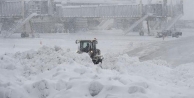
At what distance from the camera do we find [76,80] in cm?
1345

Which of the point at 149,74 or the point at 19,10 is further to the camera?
the point at 19,10

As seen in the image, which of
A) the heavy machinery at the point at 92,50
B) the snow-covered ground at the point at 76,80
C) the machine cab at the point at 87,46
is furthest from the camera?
the machine cab at the point at 87,46

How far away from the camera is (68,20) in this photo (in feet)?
297

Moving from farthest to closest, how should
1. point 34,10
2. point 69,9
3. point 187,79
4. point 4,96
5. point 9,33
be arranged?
point 69,9 → point 34,10 → point 9,33 → point 187,79 → point 4,96

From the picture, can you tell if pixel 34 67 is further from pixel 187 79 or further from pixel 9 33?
pixel 9 33

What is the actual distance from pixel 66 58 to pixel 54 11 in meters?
62.4

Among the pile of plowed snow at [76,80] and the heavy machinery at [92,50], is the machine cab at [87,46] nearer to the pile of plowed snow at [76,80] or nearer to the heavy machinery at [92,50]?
the heavy machinery at [92,50]

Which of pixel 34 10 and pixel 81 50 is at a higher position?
pixel 34 10

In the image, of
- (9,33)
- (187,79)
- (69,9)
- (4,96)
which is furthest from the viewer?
(69,9)

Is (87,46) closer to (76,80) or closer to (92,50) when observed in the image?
(92,50)

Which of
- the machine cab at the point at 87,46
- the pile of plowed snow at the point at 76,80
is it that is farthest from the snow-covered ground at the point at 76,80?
the machine cab at the point at 87,46

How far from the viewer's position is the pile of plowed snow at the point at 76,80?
40.7 ft

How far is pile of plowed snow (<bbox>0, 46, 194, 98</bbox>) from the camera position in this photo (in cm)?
1239

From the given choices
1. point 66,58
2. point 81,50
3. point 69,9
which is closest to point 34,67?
point 66,58
